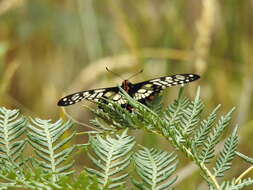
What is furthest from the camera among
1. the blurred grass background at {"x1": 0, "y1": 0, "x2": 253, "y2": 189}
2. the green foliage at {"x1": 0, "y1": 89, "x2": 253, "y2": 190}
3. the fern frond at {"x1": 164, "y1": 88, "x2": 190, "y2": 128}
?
the blurred grass background at {"x1": 0, "y1": 0, "x2": 253, "y2": 189}

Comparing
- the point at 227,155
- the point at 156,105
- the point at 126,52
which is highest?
the point at 126,52

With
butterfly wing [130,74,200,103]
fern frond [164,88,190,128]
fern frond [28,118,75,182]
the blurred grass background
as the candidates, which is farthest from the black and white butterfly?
the blurred grass background

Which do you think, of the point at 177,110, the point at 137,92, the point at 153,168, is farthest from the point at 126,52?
the point at 153,168

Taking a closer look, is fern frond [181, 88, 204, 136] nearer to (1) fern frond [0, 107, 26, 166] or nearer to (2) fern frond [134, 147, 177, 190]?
(2) fern frond [134, 147, 177, 190]

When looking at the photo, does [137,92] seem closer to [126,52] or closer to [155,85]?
[155,85]

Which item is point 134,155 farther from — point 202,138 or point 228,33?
point 228,33
